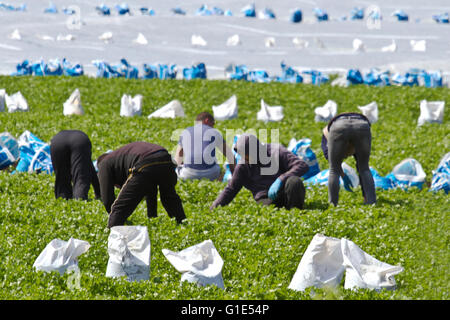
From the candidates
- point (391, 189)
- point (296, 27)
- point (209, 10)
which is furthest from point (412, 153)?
point (209, 10)

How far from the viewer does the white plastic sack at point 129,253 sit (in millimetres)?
7016

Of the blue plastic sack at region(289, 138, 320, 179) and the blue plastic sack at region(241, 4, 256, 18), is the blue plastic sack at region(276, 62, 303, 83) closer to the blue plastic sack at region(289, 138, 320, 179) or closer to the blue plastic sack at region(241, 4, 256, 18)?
the blue plastic sack at region(289, 138, 320, 179)

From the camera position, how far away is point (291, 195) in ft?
32.4

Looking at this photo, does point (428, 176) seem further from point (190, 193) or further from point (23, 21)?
point (23, 21)

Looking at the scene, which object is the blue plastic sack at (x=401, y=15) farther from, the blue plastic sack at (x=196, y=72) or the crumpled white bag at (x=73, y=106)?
the crumpled white bag at (x=73, y=106)

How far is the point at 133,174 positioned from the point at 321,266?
2484 millimetres

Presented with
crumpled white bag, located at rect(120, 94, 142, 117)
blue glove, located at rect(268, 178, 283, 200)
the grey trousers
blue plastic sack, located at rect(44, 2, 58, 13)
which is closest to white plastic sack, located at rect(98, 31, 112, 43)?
blue plastic sack, located at rect(44, 2, 58, 13)

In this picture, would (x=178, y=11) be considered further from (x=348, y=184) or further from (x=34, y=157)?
(x=348, y=184)

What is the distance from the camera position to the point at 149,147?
8445 millimetres

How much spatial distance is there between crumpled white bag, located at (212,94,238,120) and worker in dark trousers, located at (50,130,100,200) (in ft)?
23.3

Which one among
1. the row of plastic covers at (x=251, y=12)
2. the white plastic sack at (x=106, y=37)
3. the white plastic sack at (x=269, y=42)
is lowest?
the white plastic sack at (x=269, y=42)

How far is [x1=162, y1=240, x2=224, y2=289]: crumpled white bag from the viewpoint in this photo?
22.5ft

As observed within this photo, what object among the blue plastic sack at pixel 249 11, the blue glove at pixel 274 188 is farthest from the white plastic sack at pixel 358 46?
the blue glove at pixel 274 188

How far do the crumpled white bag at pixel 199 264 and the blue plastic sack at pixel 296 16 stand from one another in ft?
94.0
